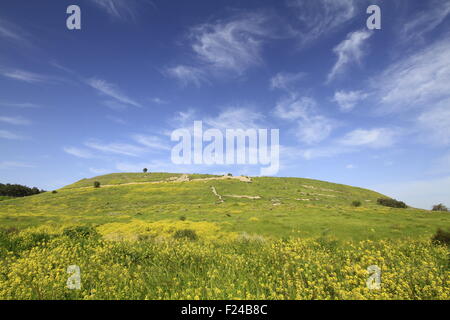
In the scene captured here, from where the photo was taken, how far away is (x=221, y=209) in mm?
48812

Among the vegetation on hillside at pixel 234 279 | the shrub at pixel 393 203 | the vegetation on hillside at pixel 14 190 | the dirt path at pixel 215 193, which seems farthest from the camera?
the vegetation on hillside at pixel 14 190

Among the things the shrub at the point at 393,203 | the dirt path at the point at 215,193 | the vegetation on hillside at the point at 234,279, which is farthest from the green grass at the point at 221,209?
the vegetation on hillside at the point at 234,279

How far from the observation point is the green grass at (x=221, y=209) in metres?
24.9

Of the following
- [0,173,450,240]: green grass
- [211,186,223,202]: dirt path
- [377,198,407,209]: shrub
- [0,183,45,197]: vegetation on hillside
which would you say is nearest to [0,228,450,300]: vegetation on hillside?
[0,173,450,240]: green grass

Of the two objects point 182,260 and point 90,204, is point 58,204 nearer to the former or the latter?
point 90,204

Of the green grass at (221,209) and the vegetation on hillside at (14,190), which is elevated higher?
the vegetation on hillside at (14,190)

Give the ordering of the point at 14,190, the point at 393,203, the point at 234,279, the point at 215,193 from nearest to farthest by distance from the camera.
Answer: the point at 234,279 < the point at 393,203 < the point at 215,193 < the point at 14,190

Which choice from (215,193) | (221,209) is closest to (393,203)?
(221,209)

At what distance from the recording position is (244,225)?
91.4 ft

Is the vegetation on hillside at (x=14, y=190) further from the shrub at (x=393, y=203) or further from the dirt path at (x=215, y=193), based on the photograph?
the shrub at (x=393, y=203)

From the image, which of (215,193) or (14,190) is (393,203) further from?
(14,190)

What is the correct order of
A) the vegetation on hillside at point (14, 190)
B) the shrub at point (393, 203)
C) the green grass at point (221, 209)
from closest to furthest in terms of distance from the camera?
the green grass at point (221, 209) < the shrub at point (393, 203) < the vegetation on hillside at point (14, 190)
